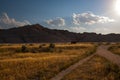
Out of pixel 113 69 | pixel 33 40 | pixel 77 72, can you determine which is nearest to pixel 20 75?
pixel 77 72

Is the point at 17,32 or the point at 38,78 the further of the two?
A: the point at 17,32

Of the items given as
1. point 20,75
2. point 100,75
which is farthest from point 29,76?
point 100,75

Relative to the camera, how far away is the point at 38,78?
61.5 ft

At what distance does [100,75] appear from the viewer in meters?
19.6

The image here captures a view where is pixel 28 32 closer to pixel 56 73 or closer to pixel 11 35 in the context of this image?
pixel 11 35

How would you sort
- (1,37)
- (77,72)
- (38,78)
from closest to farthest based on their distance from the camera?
(38,78)
(77,72)
(1,37)

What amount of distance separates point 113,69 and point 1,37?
16590 cm

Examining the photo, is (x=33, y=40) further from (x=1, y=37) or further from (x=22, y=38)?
(x=1, y=37)

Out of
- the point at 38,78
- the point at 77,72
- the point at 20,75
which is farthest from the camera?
the point at 77,72

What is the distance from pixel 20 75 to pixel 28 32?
178 meters

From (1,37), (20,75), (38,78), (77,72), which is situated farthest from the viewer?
(1,37)

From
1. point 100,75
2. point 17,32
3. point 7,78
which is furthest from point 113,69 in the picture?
point 17,32

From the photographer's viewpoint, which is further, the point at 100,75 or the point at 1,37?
the point at 1,37

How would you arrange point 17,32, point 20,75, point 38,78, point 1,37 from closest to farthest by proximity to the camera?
point 38,78, point 20,75, point 1,37, point 17,32
